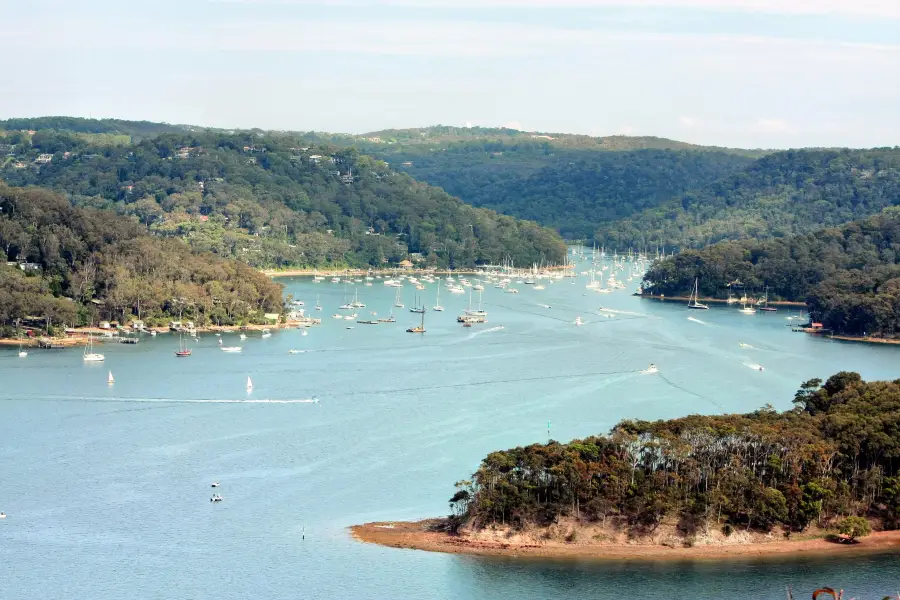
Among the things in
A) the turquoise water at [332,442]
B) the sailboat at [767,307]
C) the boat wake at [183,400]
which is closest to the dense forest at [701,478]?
the turquoise water at [332,442]

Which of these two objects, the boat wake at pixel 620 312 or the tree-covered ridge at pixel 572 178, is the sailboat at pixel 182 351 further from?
the tree-covered ridge at pixel 572 178

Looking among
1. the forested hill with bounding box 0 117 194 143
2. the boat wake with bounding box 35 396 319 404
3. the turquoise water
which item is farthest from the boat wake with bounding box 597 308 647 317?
the forested hill with bounding box 0 117 194 143

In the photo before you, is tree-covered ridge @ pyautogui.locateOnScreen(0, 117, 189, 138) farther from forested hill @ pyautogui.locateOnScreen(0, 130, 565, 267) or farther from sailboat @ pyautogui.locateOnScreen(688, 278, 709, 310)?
sailboat @ pyautogui.locateOnScreen(688, 278, 709, 310)

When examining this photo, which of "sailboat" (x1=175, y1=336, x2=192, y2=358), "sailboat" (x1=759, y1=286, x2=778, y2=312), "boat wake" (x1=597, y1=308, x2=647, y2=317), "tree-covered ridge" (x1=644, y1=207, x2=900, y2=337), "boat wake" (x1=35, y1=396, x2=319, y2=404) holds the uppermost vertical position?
"tree-covered ridge" (x1=644, y1=207, x2=900, y2=337)

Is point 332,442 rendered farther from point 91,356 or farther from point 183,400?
point 91,356

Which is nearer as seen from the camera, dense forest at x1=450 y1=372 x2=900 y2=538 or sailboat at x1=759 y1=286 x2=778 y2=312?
dense forest at x1=450 y1=372 x2=900 y2=538

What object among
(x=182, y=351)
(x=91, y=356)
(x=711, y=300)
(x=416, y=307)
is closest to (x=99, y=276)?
(x=182, y=351)
